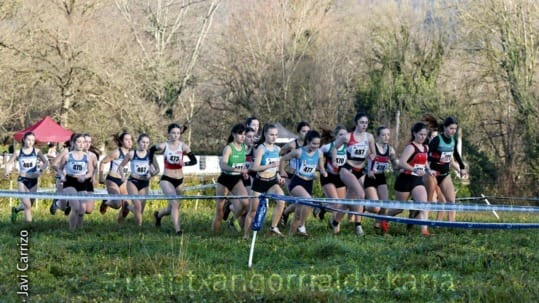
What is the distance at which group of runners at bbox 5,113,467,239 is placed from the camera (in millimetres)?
→ 13719

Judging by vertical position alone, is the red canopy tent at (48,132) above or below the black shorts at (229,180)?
above

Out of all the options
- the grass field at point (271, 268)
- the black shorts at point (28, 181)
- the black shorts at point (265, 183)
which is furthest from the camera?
the black shorts at point (28, 181)

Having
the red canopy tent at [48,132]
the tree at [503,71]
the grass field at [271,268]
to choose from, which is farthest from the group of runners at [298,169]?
the red canopy tent at [48,132]

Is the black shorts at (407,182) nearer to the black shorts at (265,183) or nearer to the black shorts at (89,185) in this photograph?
the black shorts at (265,183)

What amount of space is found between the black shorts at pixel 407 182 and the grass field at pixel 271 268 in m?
0.81

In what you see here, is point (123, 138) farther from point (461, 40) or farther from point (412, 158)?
point (461, 40)

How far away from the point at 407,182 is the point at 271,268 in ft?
15.8

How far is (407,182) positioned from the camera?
14469 mm

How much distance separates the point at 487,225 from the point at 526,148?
22028 millimetres

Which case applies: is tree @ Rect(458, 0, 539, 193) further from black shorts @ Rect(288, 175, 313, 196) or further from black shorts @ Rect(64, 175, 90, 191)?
black shorts @ Rect(64, 175, 90, 191)

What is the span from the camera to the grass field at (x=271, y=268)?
8461 mm

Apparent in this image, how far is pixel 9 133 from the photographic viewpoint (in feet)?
138

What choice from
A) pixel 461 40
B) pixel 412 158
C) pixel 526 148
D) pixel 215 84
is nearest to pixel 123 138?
pixel 412 158

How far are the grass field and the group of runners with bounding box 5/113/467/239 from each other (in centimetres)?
66
